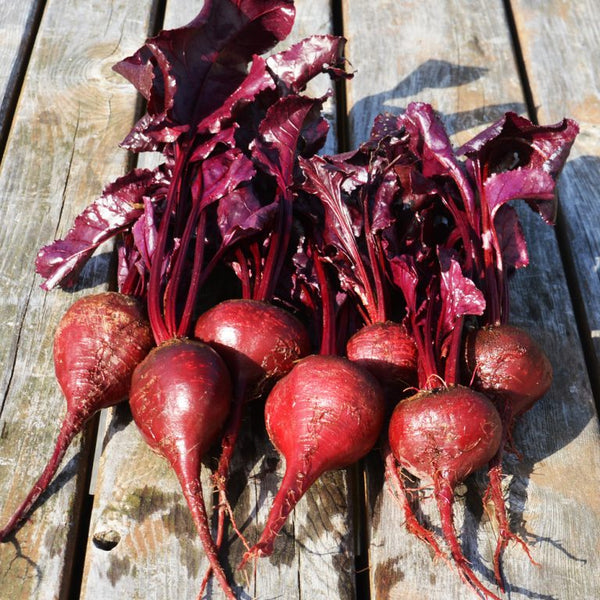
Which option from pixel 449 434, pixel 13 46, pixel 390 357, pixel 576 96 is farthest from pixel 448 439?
pixel 13 46

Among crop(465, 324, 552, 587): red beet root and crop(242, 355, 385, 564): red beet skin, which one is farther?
crop(465, 324, 552, 587): red beet root

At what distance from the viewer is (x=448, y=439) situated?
73.5 inches

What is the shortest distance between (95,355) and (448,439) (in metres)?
0.98

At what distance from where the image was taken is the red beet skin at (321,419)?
1.88 metres

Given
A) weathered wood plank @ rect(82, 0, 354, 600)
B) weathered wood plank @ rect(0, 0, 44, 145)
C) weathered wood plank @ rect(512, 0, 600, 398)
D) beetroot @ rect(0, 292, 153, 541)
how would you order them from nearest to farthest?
weathered wood plank @ rect(82, 0, 354, 600)
beetroot @ rect(0, 292, 153, 541)
weathered wood plank @ rect(512, 0, 600, 398)
weathered wood plank @ rect(0, 0, 44, 145)

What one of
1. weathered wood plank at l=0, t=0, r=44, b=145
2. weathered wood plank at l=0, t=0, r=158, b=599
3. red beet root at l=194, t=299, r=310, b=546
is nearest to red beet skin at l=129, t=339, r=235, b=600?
red beet root at l=194, t=299, r=310, b=546

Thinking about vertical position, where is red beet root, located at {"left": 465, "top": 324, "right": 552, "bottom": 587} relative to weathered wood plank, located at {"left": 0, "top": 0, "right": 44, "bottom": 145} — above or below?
below

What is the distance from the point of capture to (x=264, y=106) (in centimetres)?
258

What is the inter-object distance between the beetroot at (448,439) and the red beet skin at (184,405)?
1.62 feet

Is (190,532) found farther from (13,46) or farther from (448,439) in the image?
(13,46)

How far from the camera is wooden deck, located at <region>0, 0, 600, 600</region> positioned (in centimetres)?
188

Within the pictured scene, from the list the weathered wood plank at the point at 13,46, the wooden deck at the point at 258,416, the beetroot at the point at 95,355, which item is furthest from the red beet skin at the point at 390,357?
the weathered wood plank at the point at 13,46

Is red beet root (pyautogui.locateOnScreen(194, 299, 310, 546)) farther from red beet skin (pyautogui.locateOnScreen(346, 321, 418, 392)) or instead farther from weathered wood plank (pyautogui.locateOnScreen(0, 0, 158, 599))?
weathered wood plank (pyautogui.locateOnScreen(0, 0, 158, 599))

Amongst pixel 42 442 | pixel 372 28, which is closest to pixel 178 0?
pixel 372 28
